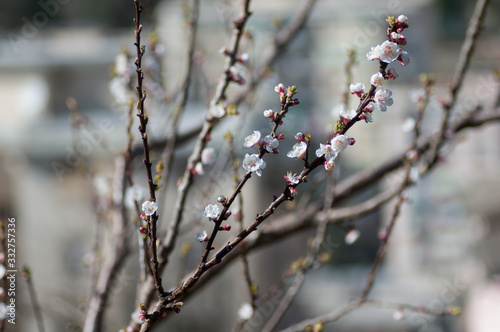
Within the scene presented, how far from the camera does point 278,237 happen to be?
232 centimetres

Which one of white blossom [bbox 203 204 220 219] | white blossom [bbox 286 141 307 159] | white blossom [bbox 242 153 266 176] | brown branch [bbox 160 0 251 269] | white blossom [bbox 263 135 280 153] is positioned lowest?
white blossom [bbox 203 204 220 219]

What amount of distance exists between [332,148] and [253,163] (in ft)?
0.65

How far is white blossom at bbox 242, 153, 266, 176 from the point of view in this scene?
Result: 1.27 m

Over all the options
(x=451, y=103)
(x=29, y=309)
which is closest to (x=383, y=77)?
(x=451, y=103)

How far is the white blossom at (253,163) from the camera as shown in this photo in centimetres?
127

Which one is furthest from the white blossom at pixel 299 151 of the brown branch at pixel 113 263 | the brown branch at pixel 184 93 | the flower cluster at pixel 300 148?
the brown branch at pixel 113 263

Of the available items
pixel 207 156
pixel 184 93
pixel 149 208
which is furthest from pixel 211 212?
pixel 184 93

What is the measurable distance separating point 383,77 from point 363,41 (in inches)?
334

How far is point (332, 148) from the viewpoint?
4.13 feet

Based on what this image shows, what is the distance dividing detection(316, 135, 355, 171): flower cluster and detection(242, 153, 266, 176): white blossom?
15 cm

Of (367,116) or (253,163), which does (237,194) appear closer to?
(253,163)

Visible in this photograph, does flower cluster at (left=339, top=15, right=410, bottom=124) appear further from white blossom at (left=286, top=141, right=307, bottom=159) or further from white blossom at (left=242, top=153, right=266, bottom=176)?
white blossom at (left=242, top=153, right=266, bottom=176)

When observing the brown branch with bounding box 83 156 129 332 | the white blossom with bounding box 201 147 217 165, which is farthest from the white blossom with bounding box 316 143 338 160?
the brown branch with bounding box 83 156 129 332

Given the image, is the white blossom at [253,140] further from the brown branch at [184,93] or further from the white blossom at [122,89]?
the white blossom at [122,89]
